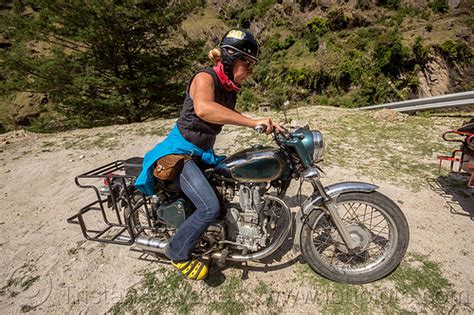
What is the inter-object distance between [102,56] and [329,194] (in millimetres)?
12720

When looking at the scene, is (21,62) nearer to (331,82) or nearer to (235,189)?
(235,189)

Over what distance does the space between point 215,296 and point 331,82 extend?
42706mm

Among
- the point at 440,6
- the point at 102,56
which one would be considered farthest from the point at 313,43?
the point at 102,56

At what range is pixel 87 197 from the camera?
4000 millimetres

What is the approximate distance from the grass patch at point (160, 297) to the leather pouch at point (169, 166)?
1.16 m

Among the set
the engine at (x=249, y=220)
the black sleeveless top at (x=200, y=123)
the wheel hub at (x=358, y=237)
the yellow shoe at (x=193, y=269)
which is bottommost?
the yellow shoe at (x=193, y=269)

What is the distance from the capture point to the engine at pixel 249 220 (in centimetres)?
207

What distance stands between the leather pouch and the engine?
0.56 meters

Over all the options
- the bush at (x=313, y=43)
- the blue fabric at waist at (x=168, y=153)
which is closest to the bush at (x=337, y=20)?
the bush at (x=313, y=43)

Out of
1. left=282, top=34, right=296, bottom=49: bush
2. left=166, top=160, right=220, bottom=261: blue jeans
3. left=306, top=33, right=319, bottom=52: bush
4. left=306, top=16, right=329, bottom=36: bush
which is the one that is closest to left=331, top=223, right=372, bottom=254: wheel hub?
left=166, top=160, right=220, bottom=261: blue jeans

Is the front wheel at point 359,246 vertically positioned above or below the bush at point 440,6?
below

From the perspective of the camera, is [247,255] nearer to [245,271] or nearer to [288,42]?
[245,271]

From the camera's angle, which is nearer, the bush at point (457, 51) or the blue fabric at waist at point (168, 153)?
the blue fabric at waist at point (168, 153)

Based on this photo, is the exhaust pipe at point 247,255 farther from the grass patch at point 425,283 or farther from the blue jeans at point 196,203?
the grass patch at point 425,283
